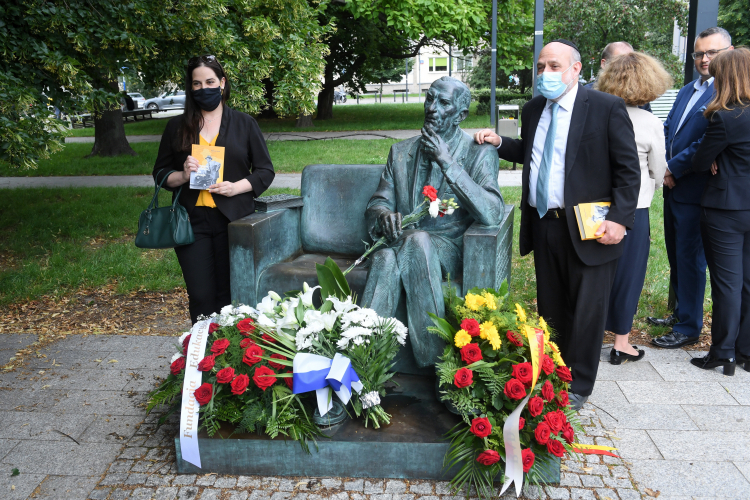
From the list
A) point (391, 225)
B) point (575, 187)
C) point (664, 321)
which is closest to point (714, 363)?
point (664, 321)

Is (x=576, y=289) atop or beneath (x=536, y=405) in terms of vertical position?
atop

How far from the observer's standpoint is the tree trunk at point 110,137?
1482 centimetres

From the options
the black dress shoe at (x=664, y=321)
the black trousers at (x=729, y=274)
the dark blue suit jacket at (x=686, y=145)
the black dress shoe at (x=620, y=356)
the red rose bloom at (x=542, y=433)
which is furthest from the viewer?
the black dress shoe at (x=664, y=321)

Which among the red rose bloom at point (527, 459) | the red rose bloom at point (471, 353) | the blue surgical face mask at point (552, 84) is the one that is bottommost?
the red rose bloom at point (527, 459)

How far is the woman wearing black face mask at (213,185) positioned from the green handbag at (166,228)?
0.39 feet

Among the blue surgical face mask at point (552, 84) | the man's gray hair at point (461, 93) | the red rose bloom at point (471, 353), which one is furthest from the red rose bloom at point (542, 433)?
the man's gray hair at point (461, 93)

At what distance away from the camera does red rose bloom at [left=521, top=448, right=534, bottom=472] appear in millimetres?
2781

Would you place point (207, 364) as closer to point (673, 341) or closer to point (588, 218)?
point (588, 218)

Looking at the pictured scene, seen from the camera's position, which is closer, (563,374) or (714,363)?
(563,374)

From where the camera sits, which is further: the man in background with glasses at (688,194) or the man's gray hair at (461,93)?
the man in background with glasses at (688,194)

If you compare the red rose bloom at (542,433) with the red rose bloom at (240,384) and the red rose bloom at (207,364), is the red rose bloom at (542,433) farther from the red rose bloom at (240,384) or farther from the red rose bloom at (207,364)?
the red rose bloom at (207,364)

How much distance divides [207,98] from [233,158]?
0.37m

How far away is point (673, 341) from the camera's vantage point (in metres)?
4.62

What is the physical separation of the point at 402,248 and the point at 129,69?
4.15m
